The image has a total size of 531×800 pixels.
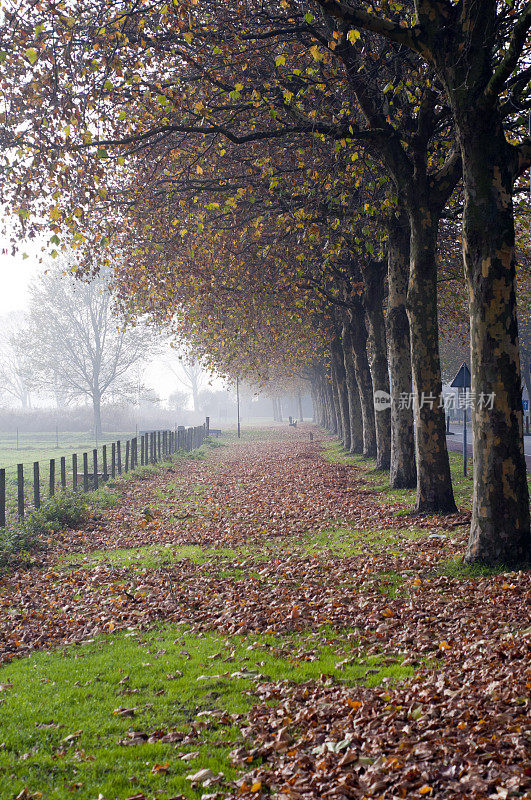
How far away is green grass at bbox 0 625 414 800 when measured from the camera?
4.76 metres

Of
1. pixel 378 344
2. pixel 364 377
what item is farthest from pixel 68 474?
pixel 378 344

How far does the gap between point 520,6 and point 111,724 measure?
12657mm

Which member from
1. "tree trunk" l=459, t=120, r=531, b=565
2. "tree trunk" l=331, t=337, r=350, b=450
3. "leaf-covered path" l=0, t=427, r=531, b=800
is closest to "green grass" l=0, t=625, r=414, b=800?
"leaf-covered path" l=0, t=427, r=531, b=800

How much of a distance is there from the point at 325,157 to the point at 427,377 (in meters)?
5.32

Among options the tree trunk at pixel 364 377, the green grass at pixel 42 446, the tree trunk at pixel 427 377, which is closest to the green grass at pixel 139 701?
the tree trunk at pixel 427 377

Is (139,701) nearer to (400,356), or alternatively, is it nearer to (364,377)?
(400,356)

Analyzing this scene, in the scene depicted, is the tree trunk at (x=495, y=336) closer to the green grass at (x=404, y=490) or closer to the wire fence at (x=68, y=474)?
the green grass at (x=404, y=490)

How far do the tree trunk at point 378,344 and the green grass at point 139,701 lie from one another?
45.7ft

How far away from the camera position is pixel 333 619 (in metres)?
7.95

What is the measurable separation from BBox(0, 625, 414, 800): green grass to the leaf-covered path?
0.52 ft

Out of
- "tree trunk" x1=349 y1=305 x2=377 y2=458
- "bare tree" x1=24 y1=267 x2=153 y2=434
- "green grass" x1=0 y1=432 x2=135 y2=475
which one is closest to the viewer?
"tree trunk" x1=349 y1=305 x2=377 y2=458

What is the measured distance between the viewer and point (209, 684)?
6.27 meters

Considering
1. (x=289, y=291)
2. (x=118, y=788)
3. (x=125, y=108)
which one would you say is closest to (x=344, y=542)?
(x=118, y=788)

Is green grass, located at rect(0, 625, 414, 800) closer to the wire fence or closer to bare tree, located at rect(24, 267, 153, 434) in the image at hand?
the wire fence
